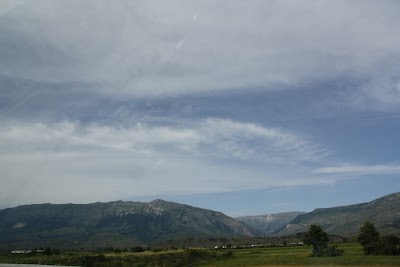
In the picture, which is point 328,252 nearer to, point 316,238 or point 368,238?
point 368,238

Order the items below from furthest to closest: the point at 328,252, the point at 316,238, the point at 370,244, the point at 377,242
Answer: the point at 316,238, the point at 328,252, the point at 370,244, the point at 377,242

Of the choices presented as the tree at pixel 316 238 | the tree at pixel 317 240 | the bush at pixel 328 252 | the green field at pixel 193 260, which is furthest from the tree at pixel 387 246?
the tree at pixel 316 238

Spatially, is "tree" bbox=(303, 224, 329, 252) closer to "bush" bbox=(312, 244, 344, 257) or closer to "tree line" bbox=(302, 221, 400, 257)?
"tree line" bbox=(302, 221, 400, 257)

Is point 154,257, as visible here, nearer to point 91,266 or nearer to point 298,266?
point 91,266

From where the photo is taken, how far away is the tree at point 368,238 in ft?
319

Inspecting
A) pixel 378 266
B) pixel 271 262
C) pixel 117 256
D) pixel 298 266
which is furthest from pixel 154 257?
pixel 378 266

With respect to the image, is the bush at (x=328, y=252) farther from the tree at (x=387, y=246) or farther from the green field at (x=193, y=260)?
the tree at (x=387, y=246)

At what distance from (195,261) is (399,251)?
4740cm

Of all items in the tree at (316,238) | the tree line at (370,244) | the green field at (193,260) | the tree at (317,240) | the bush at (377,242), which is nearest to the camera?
the green field at (193,260)

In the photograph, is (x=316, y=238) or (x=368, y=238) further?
(x=316, y=238)

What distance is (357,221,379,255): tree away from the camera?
3824 inches

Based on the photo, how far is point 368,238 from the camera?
100 m

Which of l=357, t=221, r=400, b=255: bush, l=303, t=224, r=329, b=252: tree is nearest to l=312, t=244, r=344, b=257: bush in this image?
l=357, t=221, r=400, b=255: bush

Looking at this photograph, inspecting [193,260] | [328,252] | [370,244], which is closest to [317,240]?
[328,252]
